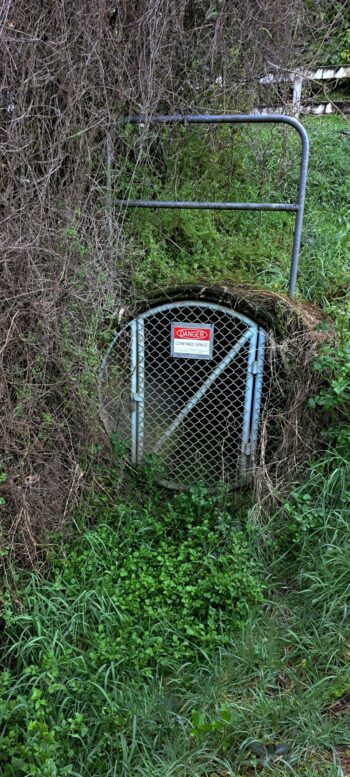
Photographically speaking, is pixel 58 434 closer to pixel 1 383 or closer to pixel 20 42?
pixel 1 383

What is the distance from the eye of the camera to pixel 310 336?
3.14 metres

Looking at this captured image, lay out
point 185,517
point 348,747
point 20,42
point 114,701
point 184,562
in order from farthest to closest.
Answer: point 185,517 < point 184,562 < point 20,42 < point 114,701 < point 348,747

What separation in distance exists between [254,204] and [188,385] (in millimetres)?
1126

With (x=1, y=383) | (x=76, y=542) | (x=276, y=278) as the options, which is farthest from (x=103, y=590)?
(x=276, y=278)

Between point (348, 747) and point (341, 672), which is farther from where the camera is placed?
point (341, 672)

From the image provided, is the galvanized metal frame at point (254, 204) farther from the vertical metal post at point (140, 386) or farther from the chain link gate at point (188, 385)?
the vertical metal post at point (140, 386)

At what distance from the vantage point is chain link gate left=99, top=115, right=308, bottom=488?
10.9 ft

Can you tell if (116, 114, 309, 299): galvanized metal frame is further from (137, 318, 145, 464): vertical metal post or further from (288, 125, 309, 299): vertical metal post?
(137, 318, 145, 464): vertical metal post

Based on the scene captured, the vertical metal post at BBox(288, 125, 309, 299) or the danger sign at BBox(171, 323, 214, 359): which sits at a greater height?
the vertical metal post at BBox(288, 125, 309, 299)

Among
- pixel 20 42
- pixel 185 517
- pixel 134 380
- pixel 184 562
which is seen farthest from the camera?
pixel 134 380

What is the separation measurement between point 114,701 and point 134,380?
68.0 inches

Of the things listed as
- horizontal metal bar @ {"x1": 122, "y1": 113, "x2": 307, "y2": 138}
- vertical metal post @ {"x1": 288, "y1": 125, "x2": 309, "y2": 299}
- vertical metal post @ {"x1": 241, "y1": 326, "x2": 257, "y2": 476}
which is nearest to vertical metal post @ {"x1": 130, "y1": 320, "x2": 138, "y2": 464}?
vertical metal post @ {"x1": 241, "y1": 326, "x2": 257, "y2": 476}

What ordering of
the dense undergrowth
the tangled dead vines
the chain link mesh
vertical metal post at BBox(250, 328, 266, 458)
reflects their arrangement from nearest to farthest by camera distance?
the dense undergrowth → the tangled dead vines → vertical metal post at BBox(250, 328, 266, 458) → the chain link mesh

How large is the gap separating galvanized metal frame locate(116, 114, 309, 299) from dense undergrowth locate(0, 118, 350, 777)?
209mm
